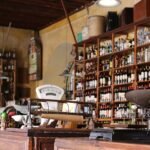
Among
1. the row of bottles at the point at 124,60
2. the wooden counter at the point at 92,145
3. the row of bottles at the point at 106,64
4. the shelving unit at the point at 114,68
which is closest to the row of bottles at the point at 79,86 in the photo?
the shelving unit at the point at 114,68

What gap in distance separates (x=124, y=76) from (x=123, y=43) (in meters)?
0.64

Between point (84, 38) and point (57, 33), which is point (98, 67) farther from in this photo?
point (57, 33)

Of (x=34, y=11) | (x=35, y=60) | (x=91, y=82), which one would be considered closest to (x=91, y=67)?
(x=91, y=82)

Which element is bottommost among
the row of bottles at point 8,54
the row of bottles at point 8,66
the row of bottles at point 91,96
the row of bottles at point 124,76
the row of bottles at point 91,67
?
the row of bottles at point 91,96

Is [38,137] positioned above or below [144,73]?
below

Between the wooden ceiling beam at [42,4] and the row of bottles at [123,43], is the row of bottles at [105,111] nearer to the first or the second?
the row of bottles at [123,43]

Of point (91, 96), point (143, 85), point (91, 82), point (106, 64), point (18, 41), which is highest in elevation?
point (18, 41)

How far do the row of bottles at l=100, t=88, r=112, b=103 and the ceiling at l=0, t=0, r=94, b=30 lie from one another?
2258 mm

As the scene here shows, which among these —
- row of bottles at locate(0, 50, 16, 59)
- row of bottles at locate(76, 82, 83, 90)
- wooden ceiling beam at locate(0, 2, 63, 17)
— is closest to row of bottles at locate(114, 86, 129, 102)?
row of bottles at locate(76, 82, 83, 90)

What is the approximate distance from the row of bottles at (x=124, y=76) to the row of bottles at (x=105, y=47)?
20.1 inches

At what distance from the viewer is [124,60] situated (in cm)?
699

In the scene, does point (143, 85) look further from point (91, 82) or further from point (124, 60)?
point (91, 82)

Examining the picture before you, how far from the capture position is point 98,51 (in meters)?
7.61

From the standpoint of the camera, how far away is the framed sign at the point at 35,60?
34.8 feet
